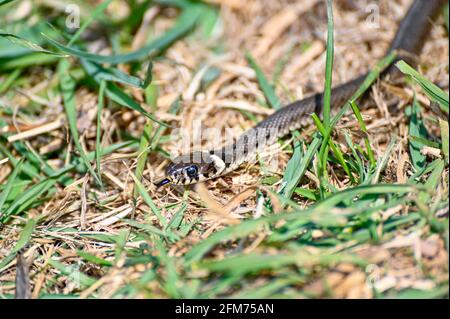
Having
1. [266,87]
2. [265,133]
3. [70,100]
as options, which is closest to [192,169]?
[265,133]

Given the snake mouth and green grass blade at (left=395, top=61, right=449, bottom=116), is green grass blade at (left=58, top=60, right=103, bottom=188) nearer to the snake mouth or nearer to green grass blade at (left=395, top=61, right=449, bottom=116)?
the snake mouth

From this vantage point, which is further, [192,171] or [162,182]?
[192,171]

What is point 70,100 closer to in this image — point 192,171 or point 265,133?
point 192,171

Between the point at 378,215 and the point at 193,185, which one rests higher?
the point at 193,185

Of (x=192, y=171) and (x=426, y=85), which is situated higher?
(x=426, y=85)

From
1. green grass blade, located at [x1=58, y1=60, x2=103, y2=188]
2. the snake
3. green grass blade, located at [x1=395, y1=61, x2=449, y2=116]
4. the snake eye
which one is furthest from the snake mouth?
green grass blade, located at [x1=395, y1=61, x2=449, y2=116]
